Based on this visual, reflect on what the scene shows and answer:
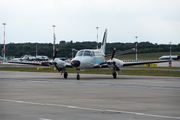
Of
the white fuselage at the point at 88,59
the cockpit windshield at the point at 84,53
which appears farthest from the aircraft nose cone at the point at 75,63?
the cockpit windshield at the point at 84,53

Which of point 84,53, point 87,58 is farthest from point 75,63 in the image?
point 84,53

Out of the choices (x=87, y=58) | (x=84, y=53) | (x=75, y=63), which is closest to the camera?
(x=75, y=63)

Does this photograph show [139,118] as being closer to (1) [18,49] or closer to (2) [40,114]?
(2) [40,114]

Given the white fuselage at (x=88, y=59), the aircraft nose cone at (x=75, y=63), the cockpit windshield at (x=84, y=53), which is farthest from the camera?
the cockpit windshield at (x=84, y=53)

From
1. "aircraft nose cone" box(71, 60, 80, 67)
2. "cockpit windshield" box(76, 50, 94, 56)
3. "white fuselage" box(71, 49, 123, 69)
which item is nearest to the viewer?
"aircraft nose cone" box(71, 60, 80, 67)

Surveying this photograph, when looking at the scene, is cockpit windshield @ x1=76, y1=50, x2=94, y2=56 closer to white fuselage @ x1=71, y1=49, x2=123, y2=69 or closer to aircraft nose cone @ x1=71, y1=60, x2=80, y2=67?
white fuselage @ x1=71, y1=49, x2=123, y2=69

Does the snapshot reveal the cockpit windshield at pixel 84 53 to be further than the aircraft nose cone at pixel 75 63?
Yes

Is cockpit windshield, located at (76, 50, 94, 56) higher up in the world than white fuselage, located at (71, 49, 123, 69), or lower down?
higher up

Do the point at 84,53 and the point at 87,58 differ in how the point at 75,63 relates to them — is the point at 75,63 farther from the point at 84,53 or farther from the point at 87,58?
the point at 84,53

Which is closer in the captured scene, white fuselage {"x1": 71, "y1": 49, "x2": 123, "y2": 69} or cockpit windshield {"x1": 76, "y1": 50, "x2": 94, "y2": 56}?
white fuselage {"x1": 71, "y1": 49, "x2": 123, "y2": 69}

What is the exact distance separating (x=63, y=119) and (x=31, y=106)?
3.09 metres

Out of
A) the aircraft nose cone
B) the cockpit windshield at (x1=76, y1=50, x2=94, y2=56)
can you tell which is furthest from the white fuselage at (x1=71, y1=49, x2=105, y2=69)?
the aircraft nose cone

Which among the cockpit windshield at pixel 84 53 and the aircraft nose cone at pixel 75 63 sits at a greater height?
the cockpit windshield at pixel 84 53

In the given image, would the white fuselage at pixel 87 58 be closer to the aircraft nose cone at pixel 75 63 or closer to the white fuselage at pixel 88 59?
the white fuselage at pixel 88 59
